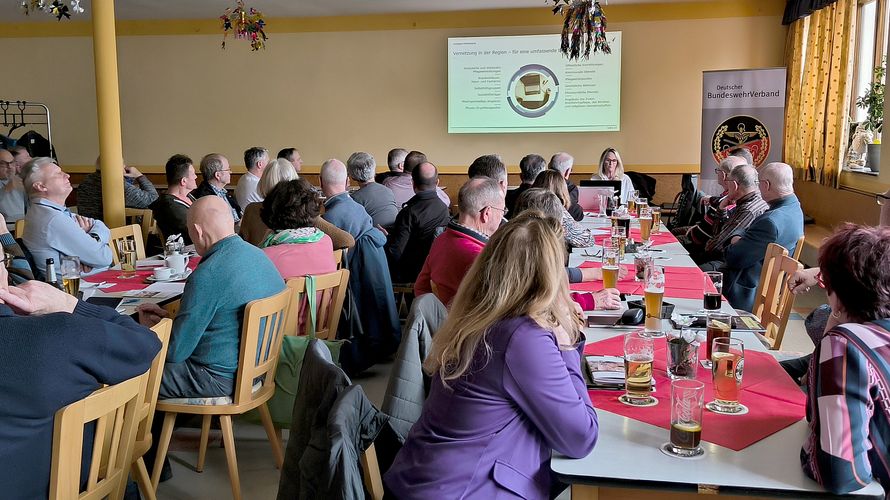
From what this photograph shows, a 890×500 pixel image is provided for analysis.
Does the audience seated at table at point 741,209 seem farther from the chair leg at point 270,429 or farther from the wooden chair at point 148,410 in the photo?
the wooden chair at point 148,410

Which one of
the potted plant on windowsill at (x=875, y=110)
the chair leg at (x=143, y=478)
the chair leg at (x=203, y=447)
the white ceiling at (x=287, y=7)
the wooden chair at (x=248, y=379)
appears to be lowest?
the chair leg at (x=203, y=447)

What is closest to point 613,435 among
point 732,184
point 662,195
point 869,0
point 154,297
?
point 154,297

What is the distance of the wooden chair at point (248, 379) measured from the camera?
115 inches

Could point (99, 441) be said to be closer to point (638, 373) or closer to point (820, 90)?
point (638, 373)

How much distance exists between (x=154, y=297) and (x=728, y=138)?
7.11 metres

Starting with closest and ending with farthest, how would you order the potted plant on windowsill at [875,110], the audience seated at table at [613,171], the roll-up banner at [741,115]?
the potted plant on windowsill at [875,110], the audience seated at table at [613,171], the roll-up banner at [741,115]

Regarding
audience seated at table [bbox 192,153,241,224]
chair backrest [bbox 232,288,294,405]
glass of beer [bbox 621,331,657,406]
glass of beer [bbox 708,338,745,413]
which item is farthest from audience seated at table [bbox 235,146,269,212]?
glass of beer [bbox 708,338,745,413]

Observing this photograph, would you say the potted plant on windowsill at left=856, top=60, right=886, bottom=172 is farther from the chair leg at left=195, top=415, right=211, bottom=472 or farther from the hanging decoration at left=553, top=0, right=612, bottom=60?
the chair leg at left=195, top=415, right=211, bottom=472

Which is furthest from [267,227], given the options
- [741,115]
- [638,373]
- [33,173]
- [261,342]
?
[741,115]

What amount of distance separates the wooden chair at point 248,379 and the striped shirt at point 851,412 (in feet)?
6.30

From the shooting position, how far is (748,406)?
2.07m

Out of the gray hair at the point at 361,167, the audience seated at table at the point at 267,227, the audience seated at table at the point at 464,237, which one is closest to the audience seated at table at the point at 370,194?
the gray hair at the point at 361,167

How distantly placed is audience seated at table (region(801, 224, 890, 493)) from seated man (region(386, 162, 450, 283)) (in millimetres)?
3757

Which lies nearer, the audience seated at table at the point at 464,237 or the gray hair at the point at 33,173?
the audience seated at table at the point at 464,237
